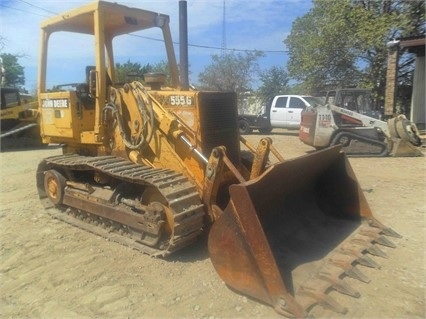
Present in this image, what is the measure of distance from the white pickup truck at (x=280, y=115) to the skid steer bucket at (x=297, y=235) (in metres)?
12.6

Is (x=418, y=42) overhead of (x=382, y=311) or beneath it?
overhead

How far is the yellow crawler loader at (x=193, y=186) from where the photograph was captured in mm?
3379

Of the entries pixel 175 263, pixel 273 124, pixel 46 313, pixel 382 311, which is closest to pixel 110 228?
pixel 175 263

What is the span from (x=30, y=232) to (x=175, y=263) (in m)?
2.36

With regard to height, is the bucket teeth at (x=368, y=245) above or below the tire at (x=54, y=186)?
below

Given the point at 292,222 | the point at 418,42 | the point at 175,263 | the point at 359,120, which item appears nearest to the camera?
the point at 175,263

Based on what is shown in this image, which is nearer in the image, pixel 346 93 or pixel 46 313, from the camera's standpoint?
pixel 46 313

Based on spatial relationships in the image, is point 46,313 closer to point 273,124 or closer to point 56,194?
point 56,194

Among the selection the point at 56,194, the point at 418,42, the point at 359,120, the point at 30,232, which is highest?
the point at 418,42

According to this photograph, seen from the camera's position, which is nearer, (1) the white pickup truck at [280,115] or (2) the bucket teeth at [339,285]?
(2) the bucket teeth at [339,285]

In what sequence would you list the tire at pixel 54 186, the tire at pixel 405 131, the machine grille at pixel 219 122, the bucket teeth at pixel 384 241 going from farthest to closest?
the tire at pixel 405 131 → the tire at pixel 54 186 → the machine grille at pixel 219 122 → the bucket teeth at pixel 384 241

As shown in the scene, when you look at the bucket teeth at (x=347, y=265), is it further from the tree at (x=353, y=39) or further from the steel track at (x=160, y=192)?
the tree at (x=353, y=39)

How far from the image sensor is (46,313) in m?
3.36

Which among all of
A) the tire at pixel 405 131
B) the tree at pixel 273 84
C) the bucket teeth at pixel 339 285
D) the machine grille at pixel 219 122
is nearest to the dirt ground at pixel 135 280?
the bucket teeth at pixel 339 285
